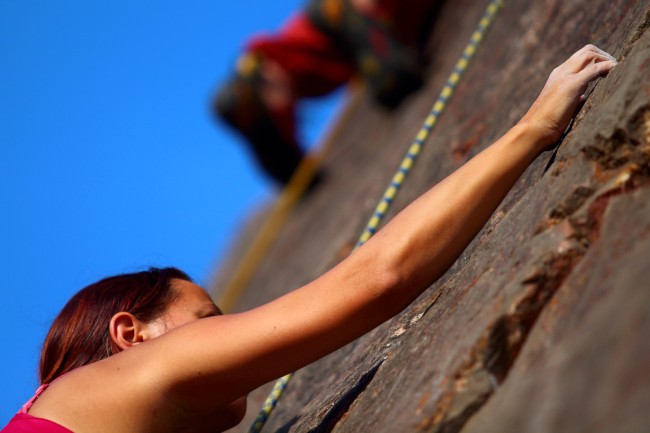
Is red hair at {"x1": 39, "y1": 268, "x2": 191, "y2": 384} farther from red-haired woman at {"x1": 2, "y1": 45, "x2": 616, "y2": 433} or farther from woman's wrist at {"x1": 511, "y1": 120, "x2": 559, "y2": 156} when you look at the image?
woman's wrist at {"x1": 511, "y1": 120, "x2": 559, "y2": 156}

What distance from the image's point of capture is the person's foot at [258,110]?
17.0 ft

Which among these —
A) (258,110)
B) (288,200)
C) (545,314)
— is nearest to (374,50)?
(258,110)

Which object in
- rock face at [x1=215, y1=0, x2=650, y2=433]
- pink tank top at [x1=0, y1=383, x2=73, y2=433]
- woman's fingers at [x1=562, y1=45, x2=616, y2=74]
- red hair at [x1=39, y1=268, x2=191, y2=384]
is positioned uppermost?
red hair at [x1=39, y1=268, x2=191, y2=384]

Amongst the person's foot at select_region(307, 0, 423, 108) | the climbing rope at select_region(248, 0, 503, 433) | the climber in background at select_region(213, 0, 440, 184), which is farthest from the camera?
the climber in background at select_region(213, 0, 440, 184)

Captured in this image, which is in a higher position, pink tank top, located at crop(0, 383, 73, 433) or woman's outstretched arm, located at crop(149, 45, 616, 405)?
pink tank top, located at crop(0, 383, 73, 433)

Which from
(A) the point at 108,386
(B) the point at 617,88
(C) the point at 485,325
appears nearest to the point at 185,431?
(A) the point at 108,386

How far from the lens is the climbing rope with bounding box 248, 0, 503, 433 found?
2.37m

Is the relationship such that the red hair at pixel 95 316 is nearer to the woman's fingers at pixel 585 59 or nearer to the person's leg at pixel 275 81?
the woman's fingers at pixel 585 59

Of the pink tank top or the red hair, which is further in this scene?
the red hair

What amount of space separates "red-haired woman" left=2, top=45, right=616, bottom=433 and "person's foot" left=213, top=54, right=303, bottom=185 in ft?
11.3

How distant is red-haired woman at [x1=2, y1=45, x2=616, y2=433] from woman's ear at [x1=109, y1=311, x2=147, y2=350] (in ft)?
0.64

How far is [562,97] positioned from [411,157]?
1187 mm

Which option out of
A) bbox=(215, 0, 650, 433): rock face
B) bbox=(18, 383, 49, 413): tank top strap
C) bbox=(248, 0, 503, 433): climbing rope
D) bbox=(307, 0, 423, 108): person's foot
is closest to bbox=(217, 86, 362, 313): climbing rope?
bbox=(307, 0, 423, 108): person's foot

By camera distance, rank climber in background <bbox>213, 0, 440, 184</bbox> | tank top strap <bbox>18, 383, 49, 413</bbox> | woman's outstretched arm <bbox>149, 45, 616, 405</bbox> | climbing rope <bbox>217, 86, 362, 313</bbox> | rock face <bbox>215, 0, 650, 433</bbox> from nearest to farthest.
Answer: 1. rock face <bbox>215, 0, 650, 433</bbox>
2. woman's outstretched arm <bbox>149, 45, 616, 405</bbox>
3. tank top strap <bbox>18, 383, 49, 413</bbox>
4. climber in background <bbox>213, 0, 440, 184</bbox>
5. climbing rope <bbox>217, 86, 362, 313</bbox>
